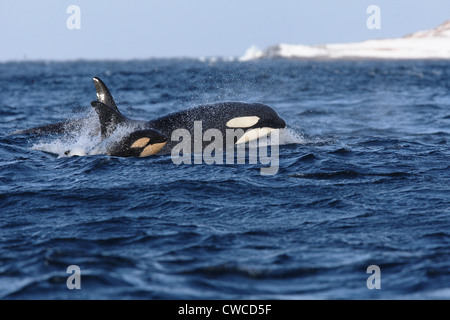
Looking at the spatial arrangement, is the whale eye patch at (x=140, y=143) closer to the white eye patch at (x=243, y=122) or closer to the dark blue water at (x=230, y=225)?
the dark blue water at (x=230, y=225)

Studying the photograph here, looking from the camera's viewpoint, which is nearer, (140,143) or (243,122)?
(140,143)

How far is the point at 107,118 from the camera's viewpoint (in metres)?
11.8

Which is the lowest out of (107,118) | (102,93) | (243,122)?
(243,122)

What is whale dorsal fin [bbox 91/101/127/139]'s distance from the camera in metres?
11.7

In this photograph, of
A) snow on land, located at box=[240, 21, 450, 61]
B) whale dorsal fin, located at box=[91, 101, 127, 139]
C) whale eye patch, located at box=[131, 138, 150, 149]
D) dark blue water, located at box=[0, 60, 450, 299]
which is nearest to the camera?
dark blue water, located at box=[0, 60, 450, 299]

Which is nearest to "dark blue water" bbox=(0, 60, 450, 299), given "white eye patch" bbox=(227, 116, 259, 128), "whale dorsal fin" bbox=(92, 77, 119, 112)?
"white eye patch" bbox=(227, 116, 259, 128)

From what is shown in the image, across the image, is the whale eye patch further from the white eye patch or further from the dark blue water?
the white eye patch

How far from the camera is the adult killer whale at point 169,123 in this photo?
1133 centimetres

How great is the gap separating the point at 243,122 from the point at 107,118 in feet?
8.74

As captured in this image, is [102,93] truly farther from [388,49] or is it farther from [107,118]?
[388,49]

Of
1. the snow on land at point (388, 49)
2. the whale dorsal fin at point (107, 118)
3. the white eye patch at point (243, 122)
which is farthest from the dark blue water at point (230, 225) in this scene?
the snow on land at point (388, 49)

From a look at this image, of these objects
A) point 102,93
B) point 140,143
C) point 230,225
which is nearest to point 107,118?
point 102,93

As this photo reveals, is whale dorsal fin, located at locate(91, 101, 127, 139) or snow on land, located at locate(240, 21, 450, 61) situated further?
snow on land, located at locate(240, 21, 450, 61)
